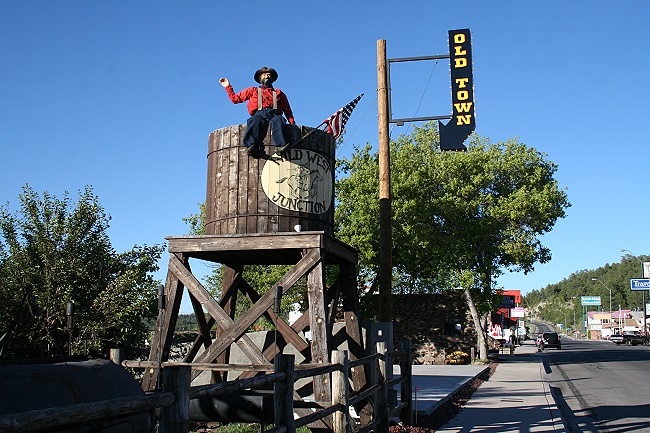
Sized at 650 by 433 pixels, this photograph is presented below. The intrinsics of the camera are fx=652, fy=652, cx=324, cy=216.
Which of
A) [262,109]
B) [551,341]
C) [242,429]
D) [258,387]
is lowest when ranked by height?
[551,341]

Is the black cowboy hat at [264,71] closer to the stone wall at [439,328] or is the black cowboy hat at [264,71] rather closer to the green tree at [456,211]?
the green tree at [456,211]

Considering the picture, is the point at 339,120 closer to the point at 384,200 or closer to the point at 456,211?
the point at 384,200

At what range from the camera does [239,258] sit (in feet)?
35.6

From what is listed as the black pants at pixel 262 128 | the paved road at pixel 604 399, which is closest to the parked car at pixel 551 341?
the paved road at pixel 604 399

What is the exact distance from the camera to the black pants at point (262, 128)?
959cm

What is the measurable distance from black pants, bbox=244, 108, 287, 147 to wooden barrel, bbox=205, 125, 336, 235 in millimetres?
147

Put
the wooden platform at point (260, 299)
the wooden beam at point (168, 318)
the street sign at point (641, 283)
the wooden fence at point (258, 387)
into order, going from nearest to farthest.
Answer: the wooden fence at point (258, 387) < the wooden platform at point (260, 299) < the wooden beam at point (168, 318) < the street sign at point (641, 283)

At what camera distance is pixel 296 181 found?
32.4ft

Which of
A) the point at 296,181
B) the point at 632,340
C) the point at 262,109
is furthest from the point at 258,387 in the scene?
the point at 632,340

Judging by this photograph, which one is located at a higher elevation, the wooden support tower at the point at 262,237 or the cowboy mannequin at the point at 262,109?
the cowboy mannequin at the point at 262,109

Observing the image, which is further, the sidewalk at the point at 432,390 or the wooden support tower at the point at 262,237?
the sidewalk at the point at 432,390

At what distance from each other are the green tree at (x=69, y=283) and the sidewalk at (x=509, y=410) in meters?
6.76

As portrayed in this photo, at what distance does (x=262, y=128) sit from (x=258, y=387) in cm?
516

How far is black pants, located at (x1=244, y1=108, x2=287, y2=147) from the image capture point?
9.59 metres
